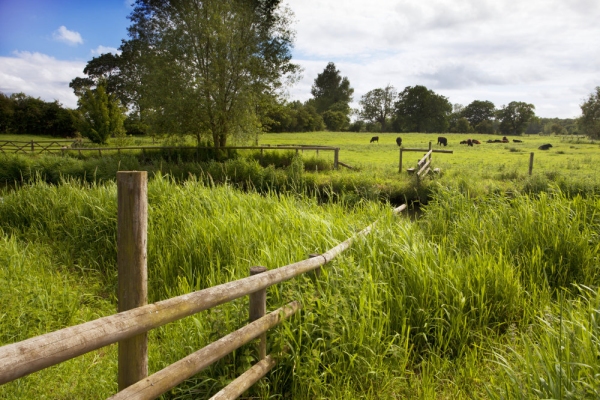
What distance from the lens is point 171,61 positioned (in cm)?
1941

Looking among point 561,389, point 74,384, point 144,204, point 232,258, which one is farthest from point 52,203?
point 561,389

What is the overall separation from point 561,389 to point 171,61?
20646mm

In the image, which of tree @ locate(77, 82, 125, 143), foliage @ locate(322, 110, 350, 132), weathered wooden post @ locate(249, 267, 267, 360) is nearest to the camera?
weathered wooden post @ locate(249, 267, 267, 360)

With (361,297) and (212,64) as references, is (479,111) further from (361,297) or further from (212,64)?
(361,297)

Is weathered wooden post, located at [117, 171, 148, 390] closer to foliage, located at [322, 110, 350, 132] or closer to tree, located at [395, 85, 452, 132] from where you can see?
foliage, located at [322, 110, 350, 132]

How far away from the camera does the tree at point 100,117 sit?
32.6 meters

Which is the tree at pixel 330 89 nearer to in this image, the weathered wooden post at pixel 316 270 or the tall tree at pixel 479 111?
the tall tree at pixel 479 111

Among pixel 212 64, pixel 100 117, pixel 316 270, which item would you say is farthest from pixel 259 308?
pixel 100 117

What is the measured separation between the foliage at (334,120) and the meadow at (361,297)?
206 ft

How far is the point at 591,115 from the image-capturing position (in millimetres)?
53500

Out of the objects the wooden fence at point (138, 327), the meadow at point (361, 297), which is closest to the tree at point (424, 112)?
the meadow at point (361, 297)

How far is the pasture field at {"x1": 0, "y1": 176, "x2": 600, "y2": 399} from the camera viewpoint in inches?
126

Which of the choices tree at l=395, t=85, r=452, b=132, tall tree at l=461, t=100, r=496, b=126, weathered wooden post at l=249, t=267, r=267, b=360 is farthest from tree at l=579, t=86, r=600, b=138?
weathered wooden post at l=249, t=267, r=267, b=360

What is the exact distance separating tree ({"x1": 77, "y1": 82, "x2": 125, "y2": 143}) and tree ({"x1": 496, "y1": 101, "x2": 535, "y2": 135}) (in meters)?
73.0
